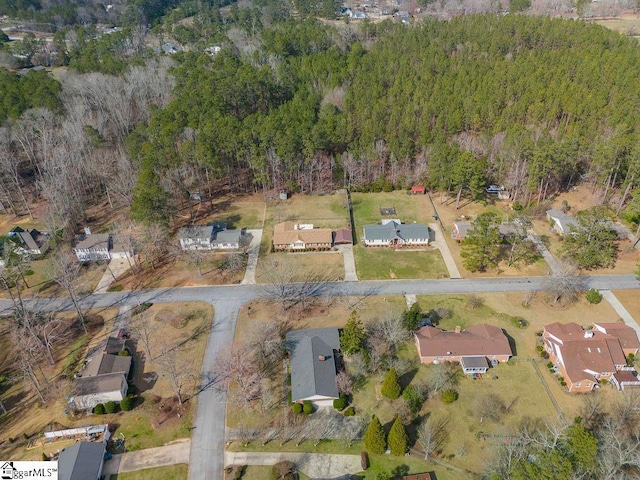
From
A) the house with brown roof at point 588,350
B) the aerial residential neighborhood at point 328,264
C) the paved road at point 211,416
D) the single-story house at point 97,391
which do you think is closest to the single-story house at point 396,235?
the aerial residential neighborhood at point 328,264

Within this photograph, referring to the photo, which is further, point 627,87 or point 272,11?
point 272,11

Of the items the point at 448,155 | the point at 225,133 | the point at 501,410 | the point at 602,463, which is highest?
the point at 225,133

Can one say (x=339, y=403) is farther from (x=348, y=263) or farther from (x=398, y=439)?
(x=348, y=263)

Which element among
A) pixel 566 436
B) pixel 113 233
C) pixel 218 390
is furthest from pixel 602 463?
pixel 113 233

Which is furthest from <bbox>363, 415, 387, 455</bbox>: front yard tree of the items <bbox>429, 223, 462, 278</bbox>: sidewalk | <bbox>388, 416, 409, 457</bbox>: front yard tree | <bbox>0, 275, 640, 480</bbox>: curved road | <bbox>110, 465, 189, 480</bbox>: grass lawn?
<bbox>429, 223, 462, 278</bbox>: sidewalk

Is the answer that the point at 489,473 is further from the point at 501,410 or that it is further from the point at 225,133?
the point at 225,133

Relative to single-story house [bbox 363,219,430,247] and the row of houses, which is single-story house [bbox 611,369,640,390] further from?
single-story house [bbox 363,219,430,247]

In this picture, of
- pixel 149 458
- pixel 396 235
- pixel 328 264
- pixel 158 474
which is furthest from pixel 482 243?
pixel 149 458
